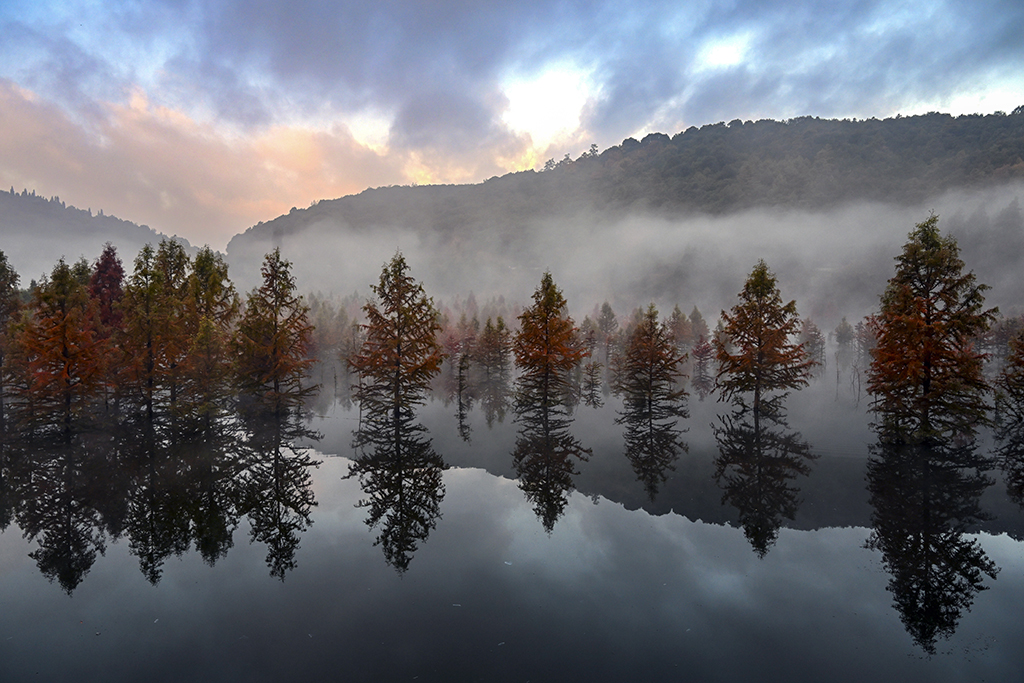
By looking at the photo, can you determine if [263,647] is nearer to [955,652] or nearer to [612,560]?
[612,560]

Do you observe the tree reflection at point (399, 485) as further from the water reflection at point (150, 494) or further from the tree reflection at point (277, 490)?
the water reflection at point (150, 494)

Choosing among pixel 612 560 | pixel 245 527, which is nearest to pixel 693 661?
pixel 612 560

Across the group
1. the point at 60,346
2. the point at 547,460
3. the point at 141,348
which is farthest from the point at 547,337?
the point at 60,346

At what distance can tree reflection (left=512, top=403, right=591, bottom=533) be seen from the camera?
18.6 meters

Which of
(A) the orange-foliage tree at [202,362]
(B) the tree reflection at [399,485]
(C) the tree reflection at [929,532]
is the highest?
(A) the orange-foliage tree at [202,362]

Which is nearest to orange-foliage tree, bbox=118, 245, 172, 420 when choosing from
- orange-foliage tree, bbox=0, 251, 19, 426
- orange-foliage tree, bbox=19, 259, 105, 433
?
orange-foliage tree, bbox=19, 259, 105, 433

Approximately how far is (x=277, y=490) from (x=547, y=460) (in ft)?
45.3

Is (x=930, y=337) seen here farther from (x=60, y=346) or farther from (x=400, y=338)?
(x=60, y=346)

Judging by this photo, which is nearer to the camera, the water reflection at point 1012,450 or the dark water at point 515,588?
the dark water at point 515,588

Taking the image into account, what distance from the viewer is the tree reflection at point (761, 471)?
54.1 ft

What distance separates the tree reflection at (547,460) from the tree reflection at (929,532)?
10.6 m

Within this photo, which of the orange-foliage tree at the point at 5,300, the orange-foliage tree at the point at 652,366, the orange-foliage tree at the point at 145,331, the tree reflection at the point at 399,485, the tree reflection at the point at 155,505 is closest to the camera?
the tree reflection at the point at 155,505

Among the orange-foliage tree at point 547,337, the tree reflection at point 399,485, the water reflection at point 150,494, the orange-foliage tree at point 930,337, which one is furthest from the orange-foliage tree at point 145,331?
the orange-foliage tree at point 930,337

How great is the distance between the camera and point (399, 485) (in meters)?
20.4
